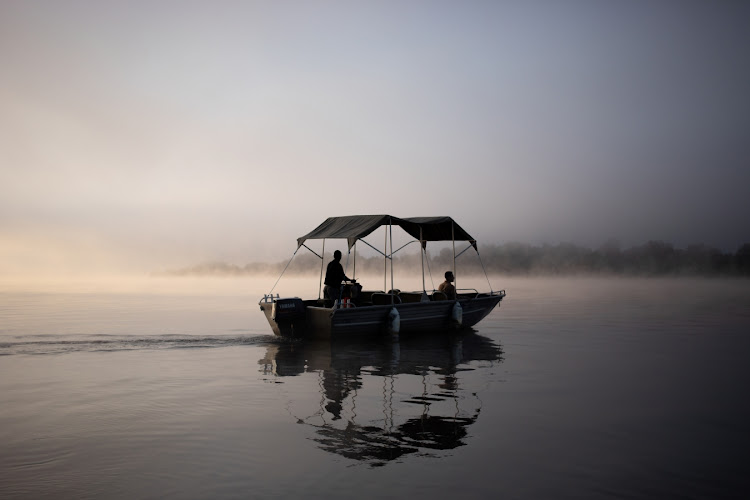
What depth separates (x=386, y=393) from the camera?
1165 cm

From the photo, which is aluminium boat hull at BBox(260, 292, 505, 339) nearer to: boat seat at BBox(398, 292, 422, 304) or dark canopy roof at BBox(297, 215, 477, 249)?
boat seat at BBox(398, 292, 422, 304)

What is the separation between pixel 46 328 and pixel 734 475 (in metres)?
25.0

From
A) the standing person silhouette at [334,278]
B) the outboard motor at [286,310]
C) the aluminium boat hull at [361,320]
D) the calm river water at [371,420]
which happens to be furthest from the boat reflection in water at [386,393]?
the standing person silhouette at [334,278]

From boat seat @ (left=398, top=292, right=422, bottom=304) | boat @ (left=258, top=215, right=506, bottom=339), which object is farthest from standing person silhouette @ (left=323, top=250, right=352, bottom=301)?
boat seat @ (left=398, top=292, right=422, bottom=304)

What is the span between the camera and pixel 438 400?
10977 mm

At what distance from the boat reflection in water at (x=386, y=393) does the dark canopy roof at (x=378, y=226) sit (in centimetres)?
351

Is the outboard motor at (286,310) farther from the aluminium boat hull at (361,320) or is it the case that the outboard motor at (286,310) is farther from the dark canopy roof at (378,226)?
the dark canopy roof at (378,226)

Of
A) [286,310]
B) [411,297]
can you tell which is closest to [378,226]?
[286,310]

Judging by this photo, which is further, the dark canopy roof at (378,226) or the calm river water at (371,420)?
the dark canopy roof at (378,226)

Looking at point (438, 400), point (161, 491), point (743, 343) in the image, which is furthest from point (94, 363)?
point (743, 343)

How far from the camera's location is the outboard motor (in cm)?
1883

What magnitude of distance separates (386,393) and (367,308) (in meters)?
7.50

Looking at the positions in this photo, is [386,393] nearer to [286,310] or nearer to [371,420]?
[371,420]

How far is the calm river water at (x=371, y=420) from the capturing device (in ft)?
22.2
